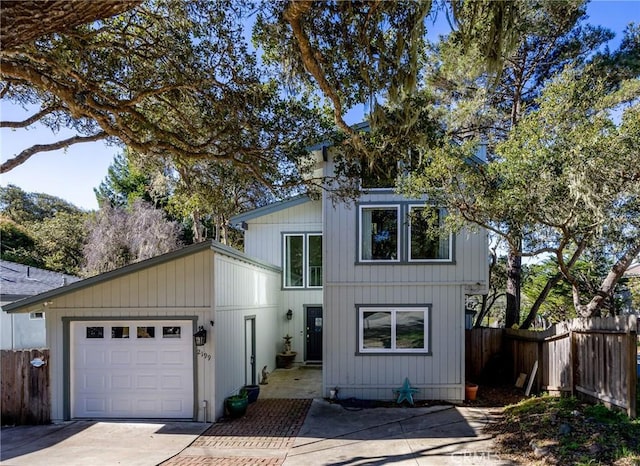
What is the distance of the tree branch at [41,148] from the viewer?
7504 mm

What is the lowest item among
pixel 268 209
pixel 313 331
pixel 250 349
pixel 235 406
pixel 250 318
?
pixel 235 406

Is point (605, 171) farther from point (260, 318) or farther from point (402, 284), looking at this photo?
point (260, 318)

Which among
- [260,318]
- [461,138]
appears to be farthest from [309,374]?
[461,138]

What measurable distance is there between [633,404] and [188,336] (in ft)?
24.3

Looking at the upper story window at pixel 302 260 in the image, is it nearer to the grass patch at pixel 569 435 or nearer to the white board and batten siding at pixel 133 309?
the white board and batten siding at pixel 133 309

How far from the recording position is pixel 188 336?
8469 mm

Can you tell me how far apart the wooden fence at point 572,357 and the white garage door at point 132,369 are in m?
7.15

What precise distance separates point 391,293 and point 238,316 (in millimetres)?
3403

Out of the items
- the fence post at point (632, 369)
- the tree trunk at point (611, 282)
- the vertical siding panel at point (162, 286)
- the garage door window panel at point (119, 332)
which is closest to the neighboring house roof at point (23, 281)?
the garage door window panel at point (119, 332)

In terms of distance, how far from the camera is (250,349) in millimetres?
10836

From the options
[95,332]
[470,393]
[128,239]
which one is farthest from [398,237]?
[128,239]

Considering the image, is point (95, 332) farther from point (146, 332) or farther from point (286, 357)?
point (286, 357)

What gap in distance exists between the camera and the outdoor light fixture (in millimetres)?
8172

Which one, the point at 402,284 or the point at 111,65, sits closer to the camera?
the point at 111,65
